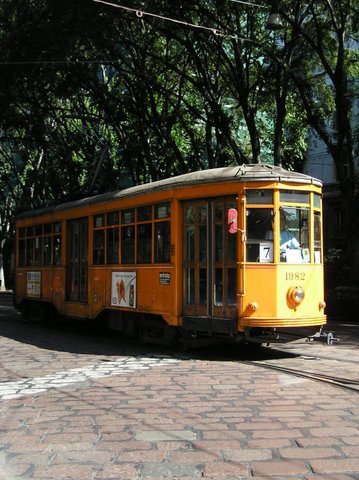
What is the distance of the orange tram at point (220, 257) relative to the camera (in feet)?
31.8

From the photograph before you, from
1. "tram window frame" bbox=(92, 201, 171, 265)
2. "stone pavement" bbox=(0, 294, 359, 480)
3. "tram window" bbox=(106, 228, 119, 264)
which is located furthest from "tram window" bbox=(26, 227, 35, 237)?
"stone pavement" bbox=(0, 294, 359, 480)

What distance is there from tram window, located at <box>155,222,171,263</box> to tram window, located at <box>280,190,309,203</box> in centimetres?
217

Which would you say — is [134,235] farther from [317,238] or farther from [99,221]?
[317,238]

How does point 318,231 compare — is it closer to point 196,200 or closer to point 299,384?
point 196,200

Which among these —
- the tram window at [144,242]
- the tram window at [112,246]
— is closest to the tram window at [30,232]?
the tram window at [112,246]

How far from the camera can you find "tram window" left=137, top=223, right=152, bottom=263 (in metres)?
11.3

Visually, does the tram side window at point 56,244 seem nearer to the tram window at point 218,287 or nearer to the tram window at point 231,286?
the tram window at point 218,287

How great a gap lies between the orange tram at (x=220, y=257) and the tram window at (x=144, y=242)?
0.02 m

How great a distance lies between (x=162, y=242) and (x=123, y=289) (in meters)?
1.65

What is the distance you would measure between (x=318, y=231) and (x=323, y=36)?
1140 centimetres

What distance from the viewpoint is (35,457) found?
196 inches

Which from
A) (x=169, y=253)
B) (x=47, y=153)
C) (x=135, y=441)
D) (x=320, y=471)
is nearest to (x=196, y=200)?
(x=169, y=253)

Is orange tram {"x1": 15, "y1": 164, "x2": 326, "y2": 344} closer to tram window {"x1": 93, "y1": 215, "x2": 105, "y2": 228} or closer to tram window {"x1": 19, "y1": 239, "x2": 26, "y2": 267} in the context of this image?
tram window {"x1": 93, "y1": 215, "x2": 105, "y2": 228}

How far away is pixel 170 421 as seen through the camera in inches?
241
